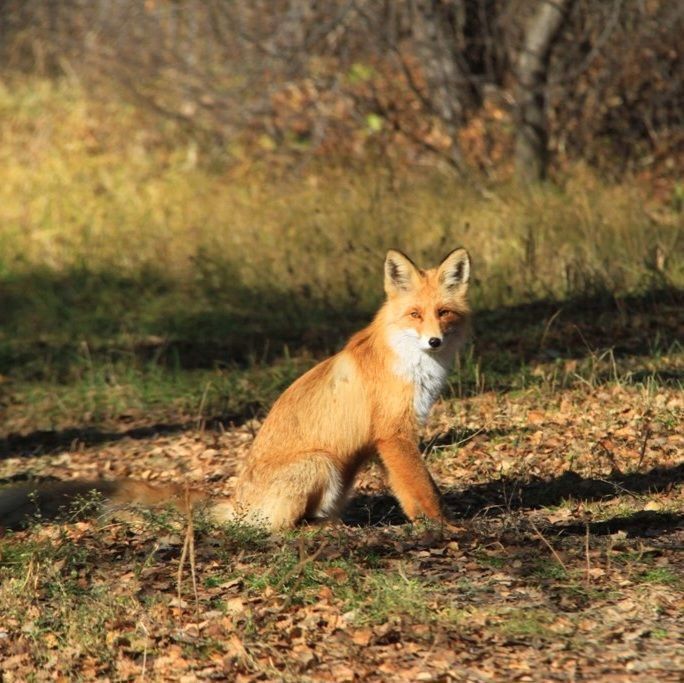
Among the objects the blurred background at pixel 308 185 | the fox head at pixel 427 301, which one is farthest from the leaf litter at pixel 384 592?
the blurred background at pixel 308 185

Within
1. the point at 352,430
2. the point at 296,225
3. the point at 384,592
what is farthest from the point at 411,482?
the point at 296,225

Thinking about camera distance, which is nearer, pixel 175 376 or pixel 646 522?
pixel 646 522

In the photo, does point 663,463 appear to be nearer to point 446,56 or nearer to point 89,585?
point 89,585

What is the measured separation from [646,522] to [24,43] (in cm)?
1758

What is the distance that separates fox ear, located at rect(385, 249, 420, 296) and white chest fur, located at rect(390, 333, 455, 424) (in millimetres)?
323

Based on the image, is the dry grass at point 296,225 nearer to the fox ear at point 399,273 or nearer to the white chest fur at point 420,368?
the fox ear at point 399,273

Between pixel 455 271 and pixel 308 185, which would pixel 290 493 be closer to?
pixel 455 271

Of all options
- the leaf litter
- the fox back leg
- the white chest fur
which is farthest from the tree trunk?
the fox back leg

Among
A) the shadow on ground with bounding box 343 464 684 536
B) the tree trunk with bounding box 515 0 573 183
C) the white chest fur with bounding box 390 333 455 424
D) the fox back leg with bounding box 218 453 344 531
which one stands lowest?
the shadow on ground with bounding box 343 464 684 536

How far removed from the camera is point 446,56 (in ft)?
45.3

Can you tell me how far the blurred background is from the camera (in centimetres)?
1027

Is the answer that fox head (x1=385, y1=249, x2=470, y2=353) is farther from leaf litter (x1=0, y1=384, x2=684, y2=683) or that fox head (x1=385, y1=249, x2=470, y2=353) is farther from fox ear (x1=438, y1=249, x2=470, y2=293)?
leaf litter (x1=0, y1=384, x2=684, y2=683)

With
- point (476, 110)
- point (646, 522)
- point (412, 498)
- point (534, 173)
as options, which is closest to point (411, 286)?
point (412, 498)

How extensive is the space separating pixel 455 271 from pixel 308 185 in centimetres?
823
